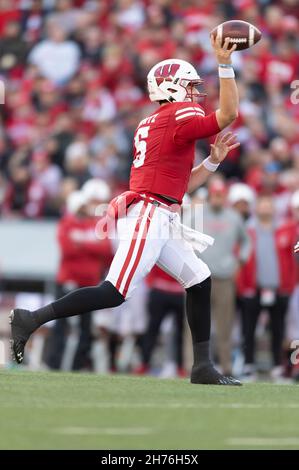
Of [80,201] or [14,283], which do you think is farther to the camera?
[14,283]

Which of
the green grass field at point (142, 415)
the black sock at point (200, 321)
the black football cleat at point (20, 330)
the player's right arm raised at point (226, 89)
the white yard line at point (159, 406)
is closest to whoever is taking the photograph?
the green grass field at point (142, 415)

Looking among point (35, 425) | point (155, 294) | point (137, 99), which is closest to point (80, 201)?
point (155, 294)

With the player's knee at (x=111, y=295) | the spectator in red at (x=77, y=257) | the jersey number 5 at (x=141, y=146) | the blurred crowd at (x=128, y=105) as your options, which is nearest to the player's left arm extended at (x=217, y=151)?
the jersey number 5 at (x=141, y=146)

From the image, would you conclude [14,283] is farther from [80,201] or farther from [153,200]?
[153,200]

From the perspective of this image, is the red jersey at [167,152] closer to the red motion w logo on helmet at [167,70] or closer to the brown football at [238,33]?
the red motion w logo on helmet at [167,70]

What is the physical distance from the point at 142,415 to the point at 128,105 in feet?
33.6

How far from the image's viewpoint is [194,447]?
566 centimetres

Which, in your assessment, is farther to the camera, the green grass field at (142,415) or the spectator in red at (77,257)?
the spectator in red at (77,257)

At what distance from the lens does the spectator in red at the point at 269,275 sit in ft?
43.9

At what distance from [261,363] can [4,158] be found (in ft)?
13.5

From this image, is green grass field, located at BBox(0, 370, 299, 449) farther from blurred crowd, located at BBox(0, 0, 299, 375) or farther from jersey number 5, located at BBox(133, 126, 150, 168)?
blurred crowd, located at BBox(0, 0, 299, 375)

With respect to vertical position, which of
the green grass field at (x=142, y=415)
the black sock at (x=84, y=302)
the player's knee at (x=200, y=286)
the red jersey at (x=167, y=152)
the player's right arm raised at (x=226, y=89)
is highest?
the player's right arm raised at (x=226, y=89)

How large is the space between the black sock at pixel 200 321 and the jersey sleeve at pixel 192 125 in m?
0.91

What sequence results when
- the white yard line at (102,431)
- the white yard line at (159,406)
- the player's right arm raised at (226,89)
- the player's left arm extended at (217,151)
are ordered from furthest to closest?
the player's left arm extended at (217,151) < the player's right arm raised at (226,89) < the white yard line at (159,406) < the white yard line at (102,431)
